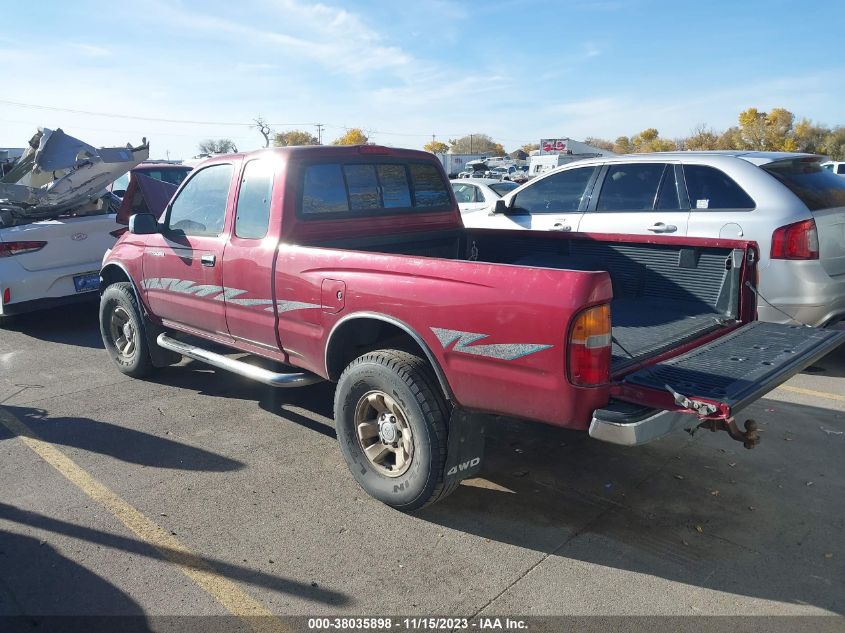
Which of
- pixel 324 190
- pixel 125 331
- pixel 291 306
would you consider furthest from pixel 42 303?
pixel 291 306

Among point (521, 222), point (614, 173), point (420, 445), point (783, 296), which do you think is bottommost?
point (420, 445)

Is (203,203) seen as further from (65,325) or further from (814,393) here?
(814,393)

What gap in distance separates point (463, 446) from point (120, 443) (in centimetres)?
256

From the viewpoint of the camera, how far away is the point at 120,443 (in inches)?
180

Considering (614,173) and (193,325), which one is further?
(614,173)

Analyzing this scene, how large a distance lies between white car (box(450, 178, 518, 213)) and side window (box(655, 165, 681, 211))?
5.01m

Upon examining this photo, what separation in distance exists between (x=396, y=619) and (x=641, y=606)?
1035mm

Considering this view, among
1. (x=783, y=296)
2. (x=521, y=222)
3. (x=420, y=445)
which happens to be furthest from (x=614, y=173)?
(x=420, y=445)

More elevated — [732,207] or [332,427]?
[732,207]

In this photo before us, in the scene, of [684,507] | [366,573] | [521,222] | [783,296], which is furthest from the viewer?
[521,222]

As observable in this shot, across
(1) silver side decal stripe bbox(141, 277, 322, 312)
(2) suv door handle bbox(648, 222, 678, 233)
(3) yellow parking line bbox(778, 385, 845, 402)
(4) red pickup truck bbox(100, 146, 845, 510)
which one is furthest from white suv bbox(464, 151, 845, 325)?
(1) silver side decal stripe bbox(141, 277, 322, 312)

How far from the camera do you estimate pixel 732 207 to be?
5645 mm

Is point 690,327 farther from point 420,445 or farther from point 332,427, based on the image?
point 332,427

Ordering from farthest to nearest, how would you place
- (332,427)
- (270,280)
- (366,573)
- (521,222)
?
(521,222) → (332,427) → (270,280) → (366,573)
